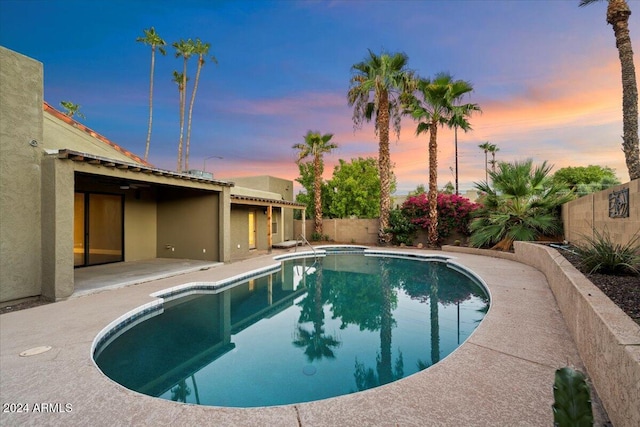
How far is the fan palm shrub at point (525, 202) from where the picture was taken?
38.2 feet

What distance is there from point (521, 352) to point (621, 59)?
10713 millimetres

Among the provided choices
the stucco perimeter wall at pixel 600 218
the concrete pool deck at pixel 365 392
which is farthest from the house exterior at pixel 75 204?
the stucco perimeter wall at pixel 600 218

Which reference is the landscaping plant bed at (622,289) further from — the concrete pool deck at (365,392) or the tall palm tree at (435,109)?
the tall palm tree at (435,109)

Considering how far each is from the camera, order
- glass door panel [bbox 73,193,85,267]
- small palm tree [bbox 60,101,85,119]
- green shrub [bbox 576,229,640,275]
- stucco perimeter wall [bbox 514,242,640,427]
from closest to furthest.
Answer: stucco perimeter wall [bbox 514,242,640,427], green shrub [bbox 576,229,640,275], glass door panel [bbox 73,193,85,267], small palm tree [bbox 60,101,85,119]

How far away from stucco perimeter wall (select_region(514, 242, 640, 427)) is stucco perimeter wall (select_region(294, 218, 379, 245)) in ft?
48.5

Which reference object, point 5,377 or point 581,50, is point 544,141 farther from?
point 5,377

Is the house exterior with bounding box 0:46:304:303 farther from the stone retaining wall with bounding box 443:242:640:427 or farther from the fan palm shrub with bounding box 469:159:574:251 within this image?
the fan palm shrub with bounding box 469:159:574:251

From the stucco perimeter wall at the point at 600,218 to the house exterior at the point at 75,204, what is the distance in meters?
11.0

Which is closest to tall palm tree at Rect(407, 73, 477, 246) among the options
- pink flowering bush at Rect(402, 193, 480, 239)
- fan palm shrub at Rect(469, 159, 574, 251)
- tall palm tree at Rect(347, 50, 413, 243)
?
pink flowering bush at Rect(402, 193, 480, 239)

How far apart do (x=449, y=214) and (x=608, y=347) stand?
14.9 m

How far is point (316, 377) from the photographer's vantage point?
4000 millimetres

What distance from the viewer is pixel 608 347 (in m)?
2.41

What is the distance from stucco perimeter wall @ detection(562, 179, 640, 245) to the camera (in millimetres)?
5469

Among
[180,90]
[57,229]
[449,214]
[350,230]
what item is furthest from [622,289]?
[180,90]
